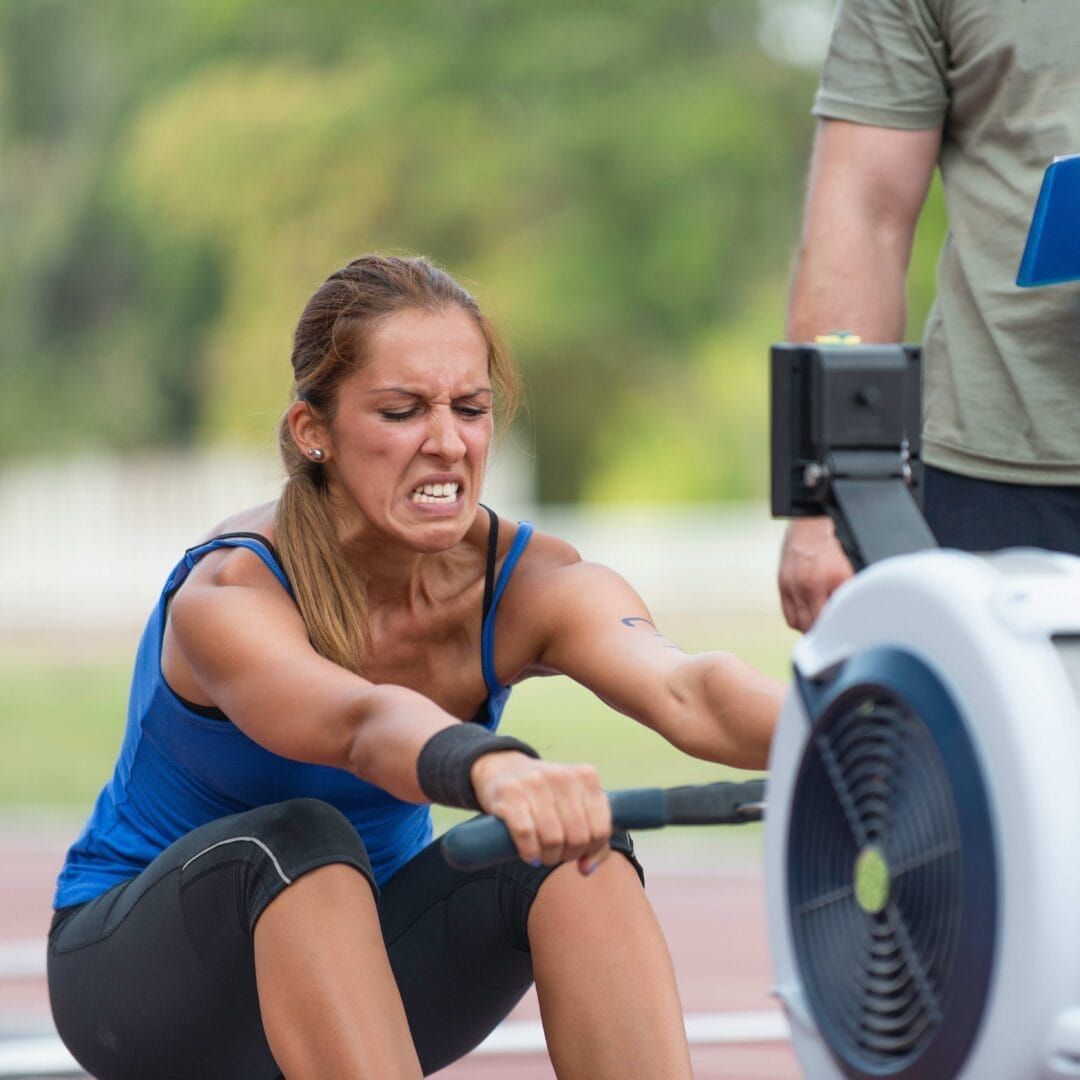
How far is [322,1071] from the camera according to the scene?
2.10 meters

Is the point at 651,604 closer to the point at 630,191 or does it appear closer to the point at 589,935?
the point at 630,191

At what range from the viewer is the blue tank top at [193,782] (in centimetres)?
241

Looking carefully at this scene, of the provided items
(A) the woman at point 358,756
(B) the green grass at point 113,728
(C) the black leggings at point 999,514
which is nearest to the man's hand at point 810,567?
(C) the black leggings at point 999,514

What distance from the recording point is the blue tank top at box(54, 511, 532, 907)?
2.41 m

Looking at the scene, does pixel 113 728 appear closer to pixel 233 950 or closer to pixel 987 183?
pixel 233 950

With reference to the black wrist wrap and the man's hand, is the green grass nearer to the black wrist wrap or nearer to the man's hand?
the man's hand

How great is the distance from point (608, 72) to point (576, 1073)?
14.6 meters

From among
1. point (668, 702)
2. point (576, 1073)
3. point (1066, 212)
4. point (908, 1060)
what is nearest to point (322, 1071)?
point (576, 1073)

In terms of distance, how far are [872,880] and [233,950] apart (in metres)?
0.91

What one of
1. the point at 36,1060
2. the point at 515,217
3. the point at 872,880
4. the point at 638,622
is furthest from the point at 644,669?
the point at 515,217

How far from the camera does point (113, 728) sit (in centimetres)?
909

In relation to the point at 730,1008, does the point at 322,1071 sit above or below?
above

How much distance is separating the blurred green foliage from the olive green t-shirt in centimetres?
1296

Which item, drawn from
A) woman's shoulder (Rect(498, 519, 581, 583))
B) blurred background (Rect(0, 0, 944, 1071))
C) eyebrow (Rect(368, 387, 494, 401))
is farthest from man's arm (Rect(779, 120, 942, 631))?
blurred background (Rect(0, 0, 944, 1071))
